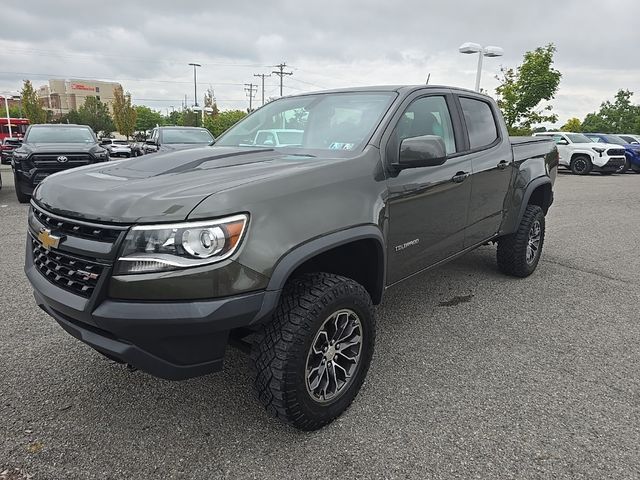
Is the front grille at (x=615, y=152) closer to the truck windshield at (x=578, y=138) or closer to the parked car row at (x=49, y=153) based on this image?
the truck windshield at (x=578, y=138)

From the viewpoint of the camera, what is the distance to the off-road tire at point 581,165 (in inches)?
723

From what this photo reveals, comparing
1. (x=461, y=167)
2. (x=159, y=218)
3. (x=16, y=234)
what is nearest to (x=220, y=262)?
(x=159, y=218)

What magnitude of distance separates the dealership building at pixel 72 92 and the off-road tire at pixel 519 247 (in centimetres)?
12317

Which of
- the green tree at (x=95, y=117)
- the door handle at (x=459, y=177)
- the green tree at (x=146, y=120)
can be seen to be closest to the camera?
the door handle at (x=459, y=177)

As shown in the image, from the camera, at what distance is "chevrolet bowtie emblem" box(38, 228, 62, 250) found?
2193 millimetres

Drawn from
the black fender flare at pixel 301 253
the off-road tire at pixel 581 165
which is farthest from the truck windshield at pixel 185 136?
the off-road tire at pixel 581 165

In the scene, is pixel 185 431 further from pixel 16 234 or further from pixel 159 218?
pixel 16 234

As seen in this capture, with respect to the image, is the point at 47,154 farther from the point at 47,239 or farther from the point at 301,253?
the point at 301,253

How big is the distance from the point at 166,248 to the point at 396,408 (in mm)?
1572

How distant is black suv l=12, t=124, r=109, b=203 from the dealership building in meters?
115

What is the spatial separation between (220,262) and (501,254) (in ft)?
12.2

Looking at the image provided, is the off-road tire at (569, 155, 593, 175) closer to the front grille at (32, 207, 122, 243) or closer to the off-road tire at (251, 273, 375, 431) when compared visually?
the off-road tire at (251, 273, 375, 431)

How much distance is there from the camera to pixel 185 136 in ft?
40.8

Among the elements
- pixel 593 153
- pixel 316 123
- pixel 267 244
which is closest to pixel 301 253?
pixel 267 244
